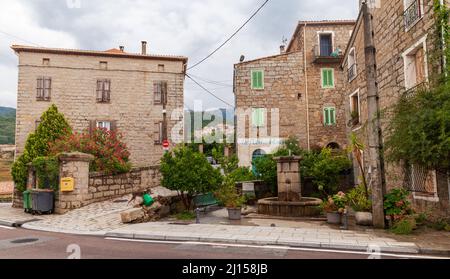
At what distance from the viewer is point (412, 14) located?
10.4 m

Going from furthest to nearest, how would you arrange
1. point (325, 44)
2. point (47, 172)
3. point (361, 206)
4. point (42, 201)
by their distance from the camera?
point (325, 44), point (47, 172), point (42, 201), point (361, 206)

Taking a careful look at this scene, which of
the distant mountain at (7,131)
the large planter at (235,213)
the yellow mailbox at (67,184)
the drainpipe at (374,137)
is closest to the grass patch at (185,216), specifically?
the large planter at (235,213)

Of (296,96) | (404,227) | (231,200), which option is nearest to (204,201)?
(231,200)

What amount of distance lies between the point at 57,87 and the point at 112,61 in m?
4.32

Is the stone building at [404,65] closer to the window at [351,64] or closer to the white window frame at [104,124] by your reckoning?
the window at [351,64]

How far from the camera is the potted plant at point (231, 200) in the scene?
10453 millimetres

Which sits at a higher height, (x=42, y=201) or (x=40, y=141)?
(x=40, y=141)

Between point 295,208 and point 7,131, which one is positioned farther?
point 7,131

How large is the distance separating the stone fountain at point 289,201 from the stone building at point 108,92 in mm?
13251

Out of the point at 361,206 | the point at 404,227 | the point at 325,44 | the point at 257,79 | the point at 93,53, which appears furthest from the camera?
the point at 325,44

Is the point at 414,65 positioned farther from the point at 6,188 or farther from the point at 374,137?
the point at 6,188

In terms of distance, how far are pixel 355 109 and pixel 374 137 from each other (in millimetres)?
8907
